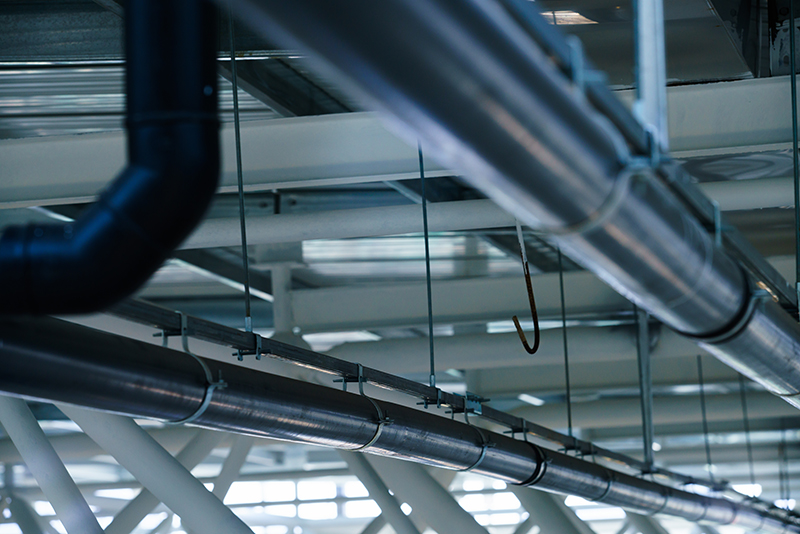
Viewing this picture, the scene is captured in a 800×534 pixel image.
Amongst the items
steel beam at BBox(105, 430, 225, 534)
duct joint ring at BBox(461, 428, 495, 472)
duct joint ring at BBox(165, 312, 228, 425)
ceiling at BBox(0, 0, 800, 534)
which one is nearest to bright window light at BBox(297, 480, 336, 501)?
ceiling at BBox(0, 0, 800, 534)

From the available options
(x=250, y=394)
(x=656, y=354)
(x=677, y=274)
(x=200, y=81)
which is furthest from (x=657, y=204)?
(x=656, y=354)

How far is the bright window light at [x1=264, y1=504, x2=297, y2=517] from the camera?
35469mm

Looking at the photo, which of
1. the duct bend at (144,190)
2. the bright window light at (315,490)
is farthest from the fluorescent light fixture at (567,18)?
the bright window light at (315,490)

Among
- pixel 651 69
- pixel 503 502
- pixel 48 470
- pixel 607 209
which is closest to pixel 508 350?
pixel 48 470

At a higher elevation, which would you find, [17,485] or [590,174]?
[590,174]

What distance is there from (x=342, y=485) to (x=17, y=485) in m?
11.3

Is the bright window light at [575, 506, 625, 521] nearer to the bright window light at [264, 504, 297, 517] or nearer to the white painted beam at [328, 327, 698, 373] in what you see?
the bright window light at [264, 504, 297, 517]

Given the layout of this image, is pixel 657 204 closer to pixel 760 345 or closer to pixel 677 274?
pixel 677 274

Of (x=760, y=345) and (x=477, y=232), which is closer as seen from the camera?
(x=760, y=345)

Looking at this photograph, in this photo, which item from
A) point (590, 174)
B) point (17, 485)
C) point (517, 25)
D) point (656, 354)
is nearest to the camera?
point (517, 25)

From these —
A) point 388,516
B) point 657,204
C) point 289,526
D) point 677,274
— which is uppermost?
point 657,204

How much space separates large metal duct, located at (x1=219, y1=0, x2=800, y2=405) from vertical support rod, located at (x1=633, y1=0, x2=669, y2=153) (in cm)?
28

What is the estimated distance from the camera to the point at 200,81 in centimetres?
280

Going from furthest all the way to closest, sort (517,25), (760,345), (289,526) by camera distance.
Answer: (289,526) → (760,345) → (517,25)
